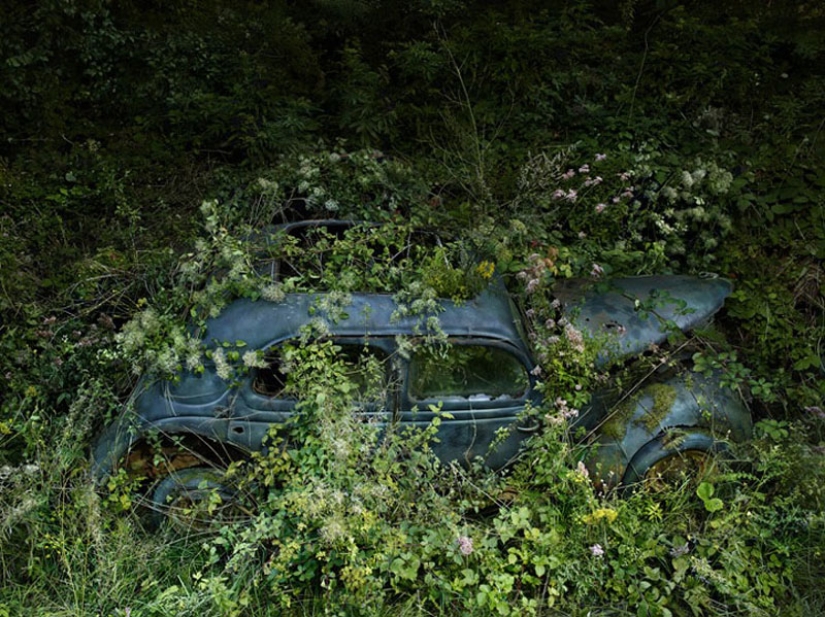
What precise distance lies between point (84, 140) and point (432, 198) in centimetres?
369

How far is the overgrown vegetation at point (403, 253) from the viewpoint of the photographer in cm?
347

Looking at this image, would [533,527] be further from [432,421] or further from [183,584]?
[183,584]

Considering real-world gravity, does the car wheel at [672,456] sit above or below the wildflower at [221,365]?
below

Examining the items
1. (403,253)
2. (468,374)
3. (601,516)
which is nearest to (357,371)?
(468,374)

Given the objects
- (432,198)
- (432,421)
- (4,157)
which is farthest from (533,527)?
(4,157)

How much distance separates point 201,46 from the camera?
7.15 metres

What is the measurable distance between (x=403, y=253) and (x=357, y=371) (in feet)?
4.29

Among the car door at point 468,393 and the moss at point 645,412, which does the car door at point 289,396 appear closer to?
the car door at point 468,393

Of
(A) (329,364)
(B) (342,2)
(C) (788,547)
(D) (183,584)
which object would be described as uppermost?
(B) (342,2)

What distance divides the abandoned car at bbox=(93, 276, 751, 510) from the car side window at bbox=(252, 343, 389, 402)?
0.04 ft

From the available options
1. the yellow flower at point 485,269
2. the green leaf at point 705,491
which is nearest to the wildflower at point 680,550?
the green leaf at point 705,491

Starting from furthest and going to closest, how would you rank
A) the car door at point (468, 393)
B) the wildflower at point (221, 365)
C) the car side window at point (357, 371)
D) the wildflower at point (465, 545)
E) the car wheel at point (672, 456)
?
the car wheel at point (672, 456), the car door at point (468, 393), the car side window at point (357, 371), the wildflower at point (221, 365), the wildflower at point (465, 545)

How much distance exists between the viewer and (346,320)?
3.79 metres

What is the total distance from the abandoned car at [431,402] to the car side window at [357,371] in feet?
0.04
